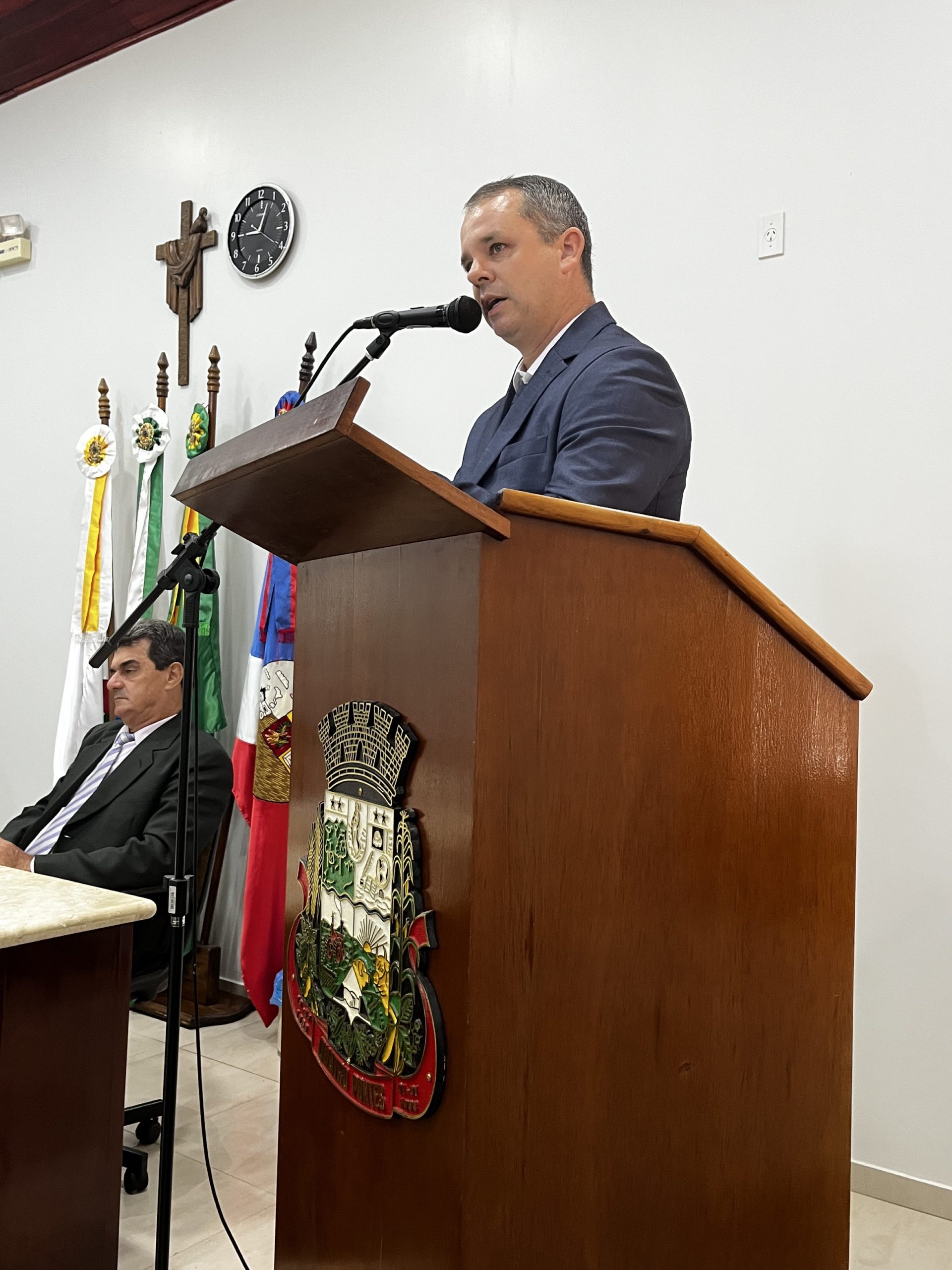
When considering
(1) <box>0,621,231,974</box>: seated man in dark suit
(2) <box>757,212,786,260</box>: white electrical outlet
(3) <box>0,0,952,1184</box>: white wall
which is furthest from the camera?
(2) <box>757,212,786,260</box>: white electrical outlet

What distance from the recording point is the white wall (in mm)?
2400

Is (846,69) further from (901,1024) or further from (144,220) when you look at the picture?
(144,220)

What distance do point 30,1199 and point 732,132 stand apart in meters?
2.68

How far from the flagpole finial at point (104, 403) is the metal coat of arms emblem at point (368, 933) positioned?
303 centimetres

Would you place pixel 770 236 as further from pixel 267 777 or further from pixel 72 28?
pixel 72 28

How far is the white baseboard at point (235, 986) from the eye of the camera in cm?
363

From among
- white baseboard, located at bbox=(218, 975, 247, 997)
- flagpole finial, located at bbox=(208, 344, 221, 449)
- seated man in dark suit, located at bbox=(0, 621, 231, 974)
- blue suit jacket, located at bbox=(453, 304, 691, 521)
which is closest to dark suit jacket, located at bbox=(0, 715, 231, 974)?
seated man in dark suit, located at bbox=(0, 621, 231, 974)

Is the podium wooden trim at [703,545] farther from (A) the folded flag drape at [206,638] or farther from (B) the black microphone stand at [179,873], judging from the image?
(A) the folded flag drape at [206,638]

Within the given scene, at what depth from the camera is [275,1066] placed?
3027 mm

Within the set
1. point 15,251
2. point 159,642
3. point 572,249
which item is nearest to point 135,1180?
point 159,642

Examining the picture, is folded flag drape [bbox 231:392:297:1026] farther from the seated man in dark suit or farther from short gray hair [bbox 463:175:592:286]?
short gray hair [bbox 463:175:592:286]

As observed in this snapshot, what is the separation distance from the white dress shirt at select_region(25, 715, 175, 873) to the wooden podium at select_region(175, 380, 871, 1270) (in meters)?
1.70

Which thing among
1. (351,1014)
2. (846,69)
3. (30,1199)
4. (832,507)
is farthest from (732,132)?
(30,1199)

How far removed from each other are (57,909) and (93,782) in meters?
1.28
